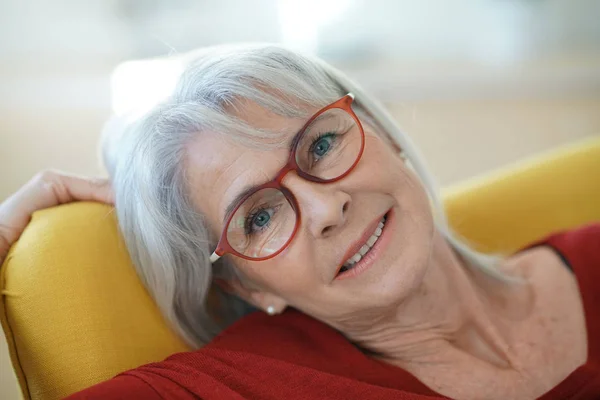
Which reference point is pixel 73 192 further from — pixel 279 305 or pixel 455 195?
pixel 455 195

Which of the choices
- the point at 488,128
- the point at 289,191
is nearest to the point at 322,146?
the point at 289,191

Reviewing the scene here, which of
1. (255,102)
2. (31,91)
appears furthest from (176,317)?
(31,91)

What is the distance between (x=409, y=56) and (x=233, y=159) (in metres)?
1.98

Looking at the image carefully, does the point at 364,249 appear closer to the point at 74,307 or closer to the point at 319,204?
the point at 319,204

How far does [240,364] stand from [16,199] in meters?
0.60

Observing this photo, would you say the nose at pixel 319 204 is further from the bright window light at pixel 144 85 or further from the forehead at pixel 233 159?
the bright window light at pixel 144 85

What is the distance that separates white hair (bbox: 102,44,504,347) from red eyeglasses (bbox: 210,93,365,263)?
0.05m

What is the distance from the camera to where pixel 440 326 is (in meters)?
1.44

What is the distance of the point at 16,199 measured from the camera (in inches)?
53.0

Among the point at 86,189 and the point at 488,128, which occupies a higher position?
the point at 86,189

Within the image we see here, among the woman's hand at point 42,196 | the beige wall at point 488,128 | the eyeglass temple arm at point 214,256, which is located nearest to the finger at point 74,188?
the woman's hand at point 42,196

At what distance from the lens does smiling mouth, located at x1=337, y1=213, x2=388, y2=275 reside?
128cm

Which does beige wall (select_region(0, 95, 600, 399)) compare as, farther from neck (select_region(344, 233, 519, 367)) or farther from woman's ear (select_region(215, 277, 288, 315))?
woman's ear (select_region(215, 277, 288, 315))

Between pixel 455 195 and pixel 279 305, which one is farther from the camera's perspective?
pixel 455 195
